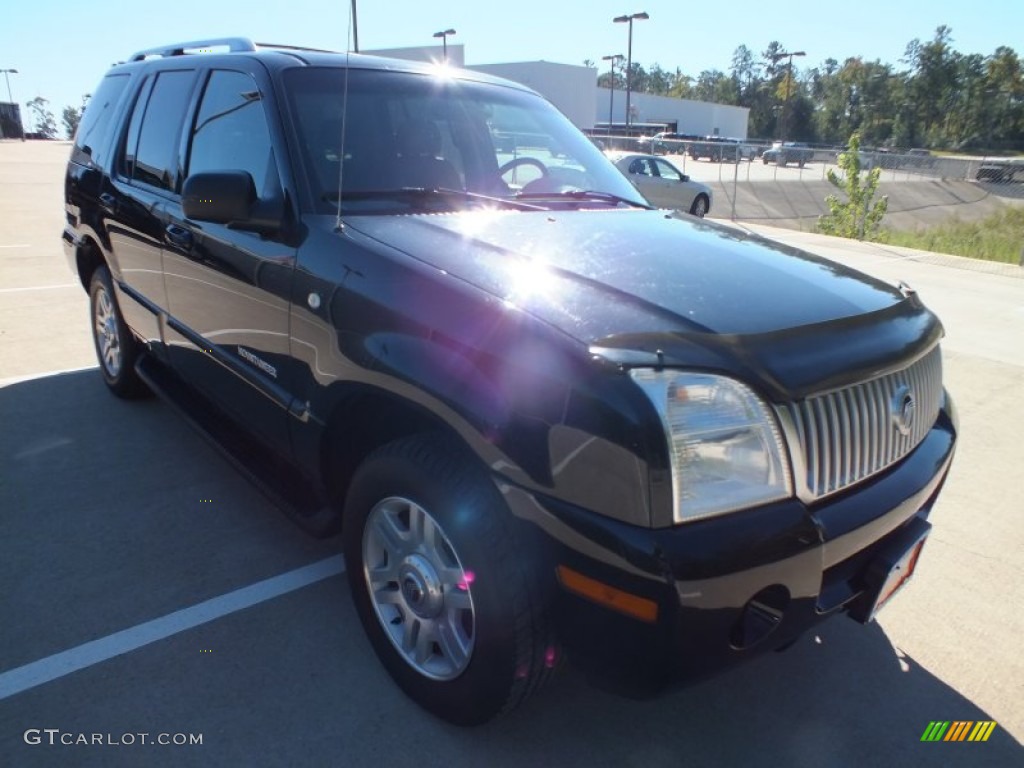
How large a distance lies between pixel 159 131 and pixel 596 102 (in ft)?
237

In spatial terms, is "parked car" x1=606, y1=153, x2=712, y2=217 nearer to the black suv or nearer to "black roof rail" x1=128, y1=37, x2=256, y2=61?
"black roof rail" x1=128, y1=37, x2=256, y2=61

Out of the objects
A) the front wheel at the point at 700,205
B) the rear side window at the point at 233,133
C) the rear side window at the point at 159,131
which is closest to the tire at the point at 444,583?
the rear side window at the point at 233,133

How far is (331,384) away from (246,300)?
71 centimetres

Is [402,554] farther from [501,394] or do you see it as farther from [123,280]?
[123,280]

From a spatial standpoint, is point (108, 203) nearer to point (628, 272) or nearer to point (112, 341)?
point (112, 341)

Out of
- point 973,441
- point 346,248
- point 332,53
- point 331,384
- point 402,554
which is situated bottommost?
point 973,441

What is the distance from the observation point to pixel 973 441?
15.6 feet

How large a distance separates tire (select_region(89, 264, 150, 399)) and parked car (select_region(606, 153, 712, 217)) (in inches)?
632

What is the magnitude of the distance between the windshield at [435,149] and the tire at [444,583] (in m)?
1.04

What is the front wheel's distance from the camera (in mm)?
20109

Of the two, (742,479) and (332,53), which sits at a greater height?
(332,53)

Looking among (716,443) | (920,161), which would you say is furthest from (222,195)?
(920,161)

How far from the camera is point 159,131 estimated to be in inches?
151

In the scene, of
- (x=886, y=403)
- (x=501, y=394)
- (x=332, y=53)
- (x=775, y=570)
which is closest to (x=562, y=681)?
(x=775, y=570)
